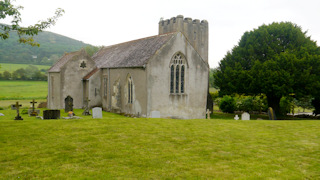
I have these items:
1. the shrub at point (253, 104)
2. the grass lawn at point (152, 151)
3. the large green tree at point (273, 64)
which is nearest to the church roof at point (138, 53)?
the large green tree at point (273, 64)

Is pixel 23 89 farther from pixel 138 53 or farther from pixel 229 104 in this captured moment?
pixel 138 53

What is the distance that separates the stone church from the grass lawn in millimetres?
8724

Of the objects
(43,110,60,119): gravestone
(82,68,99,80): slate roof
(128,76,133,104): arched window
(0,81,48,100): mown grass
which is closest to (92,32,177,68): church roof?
(82,68,99,80): slate roof

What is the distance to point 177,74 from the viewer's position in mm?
28781

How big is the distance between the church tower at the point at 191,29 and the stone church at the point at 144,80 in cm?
1009

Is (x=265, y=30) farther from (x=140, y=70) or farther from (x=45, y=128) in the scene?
(x=45, y=128)

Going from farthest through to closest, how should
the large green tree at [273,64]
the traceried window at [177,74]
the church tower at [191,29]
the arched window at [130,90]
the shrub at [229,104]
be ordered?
the shrub at [229,104], the church tower at [191,29], the large green tree at [273,64], the arched window at [130,90], the traceried window at [177,74]

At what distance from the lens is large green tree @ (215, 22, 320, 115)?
103 ft

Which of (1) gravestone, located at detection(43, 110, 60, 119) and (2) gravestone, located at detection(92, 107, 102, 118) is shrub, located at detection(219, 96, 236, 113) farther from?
(1) gravestone, located at detection(43, 110, 60, 119)

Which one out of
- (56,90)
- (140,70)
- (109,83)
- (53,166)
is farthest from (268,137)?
(56,90)

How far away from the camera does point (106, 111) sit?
111ft

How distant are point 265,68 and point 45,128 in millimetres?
25692

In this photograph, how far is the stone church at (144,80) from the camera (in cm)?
2738

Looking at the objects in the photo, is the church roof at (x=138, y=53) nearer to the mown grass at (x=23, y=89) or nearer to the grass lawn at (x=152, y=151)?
the grass lawn at (x=152, y=151)
